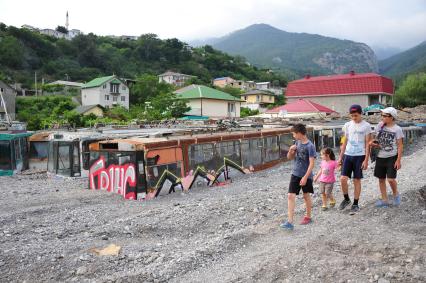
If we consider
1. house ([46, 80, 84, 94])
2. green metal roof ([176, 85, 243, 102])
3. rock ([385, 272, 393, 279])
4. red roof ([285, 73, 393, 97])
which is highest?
house ([46, 80, 84, 94])

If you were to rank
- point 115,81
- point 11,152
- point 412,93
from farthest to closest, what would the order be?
→ point 115,81 < point 412,93 < point 11,152

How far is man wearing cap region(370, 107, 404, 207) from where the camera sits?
753 cm

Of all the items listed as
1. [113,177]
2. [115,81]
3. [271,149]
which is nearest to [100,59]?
[115,81]

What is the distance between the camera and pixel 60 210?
11.5 m

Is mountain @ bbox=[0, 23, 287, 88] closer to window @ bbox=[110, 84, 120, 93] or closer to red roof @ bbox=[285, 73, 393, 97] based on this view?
window @ bbox=[110, 84, 120, 93]

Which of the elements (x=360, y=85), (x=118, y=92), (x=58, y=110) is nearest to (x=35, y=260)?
(x=58, y=110)

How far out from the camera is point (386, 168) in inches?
304

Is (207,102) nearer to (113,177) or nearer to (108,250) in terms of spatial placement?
(113,177)

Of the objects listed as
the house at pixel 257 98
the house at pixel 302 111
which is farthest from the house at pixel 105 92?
the house at pixel 302 111

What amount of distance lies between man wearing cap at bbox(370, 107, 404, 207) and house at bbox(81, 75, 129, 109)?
207ft

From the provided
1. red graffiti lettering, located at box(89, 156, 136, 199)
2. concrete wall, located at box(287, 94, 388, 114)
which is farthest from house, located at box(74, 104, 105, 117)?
red graffiti lettering, located at box(89, 156, 136, 199)

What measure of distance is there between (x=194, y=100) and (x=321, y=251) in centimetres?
4426

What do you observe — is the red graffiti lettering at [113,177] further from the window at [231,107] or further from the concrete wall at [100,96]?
the concrete wall at [100,96]

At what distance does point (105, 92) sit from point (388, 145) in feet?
217
